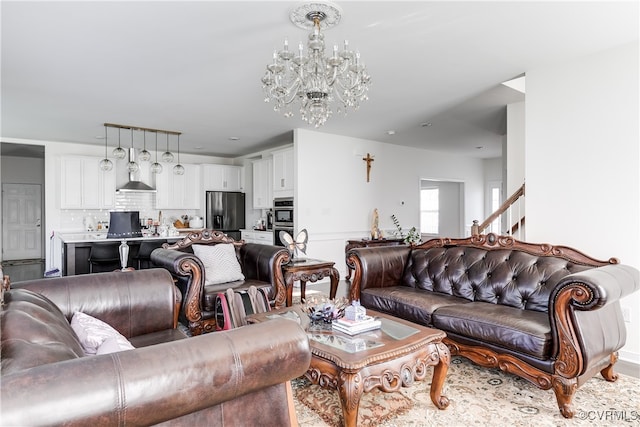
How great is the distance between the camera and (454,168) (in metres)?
8.74

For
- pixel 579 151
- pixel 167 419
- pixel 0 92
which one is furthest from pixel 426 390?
pixel 0 92

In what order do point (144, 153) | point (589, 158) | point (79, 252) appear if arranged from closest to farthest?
point (589, 158)
point (79, 252)
point (144, 153)

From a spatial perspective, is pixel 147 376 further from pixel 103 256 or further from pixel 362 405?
pixel 103 256

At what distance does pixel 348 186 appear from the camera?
21.6ft

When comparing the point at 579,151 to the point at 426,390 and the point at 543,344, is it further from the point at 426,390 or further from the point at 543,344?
the point at 426,390

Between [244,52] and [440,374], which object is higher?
[244,52]

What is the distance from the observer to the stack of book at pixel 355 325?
221 centimetres

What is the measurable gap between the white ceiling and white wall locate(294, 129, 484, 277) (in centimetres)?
103

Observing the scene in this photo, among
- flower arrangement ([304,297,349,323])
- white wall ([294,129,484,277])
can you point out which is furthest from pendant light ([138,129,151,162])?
flower arrangement ([304,297,349,323])

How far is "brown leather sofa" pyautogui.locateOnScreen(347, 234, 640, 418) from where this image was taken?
7.02 ft

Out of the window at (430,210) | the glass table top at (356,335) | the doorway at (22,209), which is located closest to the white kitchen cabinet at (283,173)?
the glass table top at (356,335)

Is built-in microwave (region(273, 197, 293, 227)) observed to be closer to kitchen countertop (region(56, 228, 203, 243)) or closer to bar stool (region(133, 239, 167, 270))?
kitchen countertop (region(56, 228, 203, 243))

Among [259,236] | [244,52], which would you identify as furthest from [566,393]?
[259,236]

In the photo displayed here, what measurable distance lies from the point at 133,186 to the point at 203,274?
4692 millimetres
